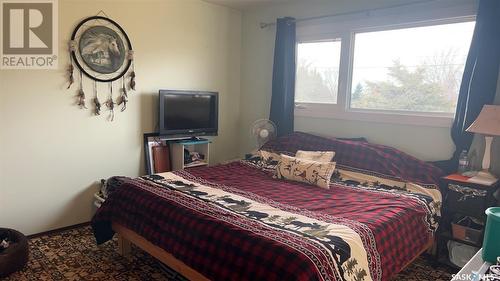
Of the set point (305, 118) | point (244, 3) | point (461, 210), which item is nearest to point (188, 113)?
point (305, 118)

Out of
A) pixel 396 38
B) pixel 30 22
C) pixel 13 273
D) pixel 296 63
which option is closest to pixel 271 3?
pixel 296 63

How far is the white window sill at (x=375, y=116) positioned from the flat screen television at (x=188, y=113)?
104cm

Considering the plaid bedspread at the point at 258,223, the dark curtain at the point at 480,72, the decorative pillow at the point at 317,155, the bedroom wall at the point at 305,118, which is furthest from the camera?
the decorative pillow at the point at 317,155

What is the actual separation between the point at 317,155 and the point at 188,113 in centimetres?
156

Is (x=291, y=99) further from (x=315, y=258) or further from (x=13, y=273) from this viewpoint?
(x=13, y=273)

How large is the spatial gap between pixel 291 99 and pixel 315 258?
8.87 ft

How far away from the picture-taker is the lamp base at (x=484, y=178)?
2568 mm

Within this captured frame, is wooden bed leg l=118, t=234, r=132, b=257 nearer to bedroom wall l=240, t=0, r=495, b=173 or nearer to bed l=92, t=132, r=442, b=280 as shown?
bed l=92, t=132, r=442, b=280

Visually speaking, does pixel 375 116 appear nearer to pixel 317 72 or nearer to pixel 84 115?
pixel 317 72

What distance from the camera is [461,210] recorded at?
2.64 m

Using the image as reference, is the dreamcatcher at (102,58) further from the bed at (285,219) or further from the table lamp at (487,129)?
the table lamp at (487,129)

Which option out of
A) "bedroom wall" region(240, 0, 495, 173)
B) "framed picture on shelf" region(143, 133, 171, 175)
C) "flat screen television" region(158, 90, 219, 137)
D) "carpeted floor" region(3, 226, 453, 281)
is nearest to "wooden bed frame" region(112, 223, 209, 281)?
"carpeted floor" region(3, 226, 453, 281)

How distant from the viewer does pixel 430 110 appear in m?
3.17

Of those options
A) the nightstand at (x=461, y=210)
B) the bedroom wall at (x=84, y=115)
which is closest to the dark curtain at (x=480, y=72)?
the nightstand at (x=461, y=210)
